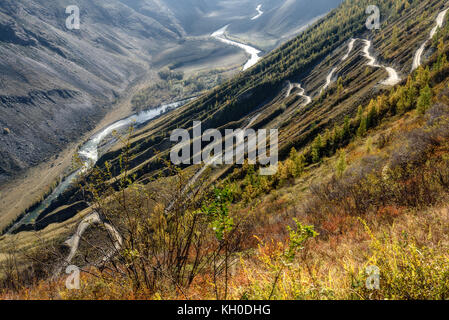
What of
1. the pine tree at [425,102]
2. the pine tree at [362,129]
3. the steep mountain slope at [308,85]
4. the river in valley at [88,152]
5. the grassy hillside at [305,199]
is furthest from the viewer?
the river in valley at [88,152]

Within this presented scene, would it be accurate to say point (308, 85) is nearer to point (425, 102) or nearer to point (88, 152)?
point (425, 102)

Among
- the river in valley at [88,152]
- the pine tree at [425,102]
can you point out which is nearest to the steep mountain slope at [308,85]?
the river in valley at [88,152]

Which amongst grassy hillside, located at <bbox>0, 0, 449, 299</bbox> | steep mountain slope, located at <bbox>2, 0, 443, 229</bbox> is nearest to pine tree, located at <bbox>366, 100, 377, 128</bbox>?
grassy hillside, located at <bbox>0, 0, 449, 299</bbox>

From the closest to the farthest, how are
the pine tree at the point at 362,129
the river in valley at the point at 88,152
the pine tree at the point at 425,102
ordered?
1. the pine tree at the point at 425,102
2. the pine tree at the point at 362,129
3. the river in valley at the point at 88,152

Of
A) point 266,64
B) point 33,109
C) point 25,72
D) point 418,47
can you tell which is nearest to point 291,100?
point 418,47

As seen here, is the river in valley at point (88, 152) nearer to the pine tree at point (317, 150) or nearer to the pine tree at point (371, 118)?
the pine tree at point (317, 150)

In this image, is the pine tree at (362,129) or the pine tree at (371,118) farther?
the pine tree at (371,118)

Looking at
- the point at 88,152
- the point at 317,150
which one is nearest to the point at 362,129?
the point at 317,150

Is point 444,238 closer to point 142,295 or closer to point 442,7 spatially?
point 142,295

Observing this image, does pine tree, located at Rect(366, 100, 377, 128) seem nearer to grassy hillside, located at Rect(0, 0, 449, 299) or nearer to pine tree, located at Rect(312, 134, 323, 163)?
grassy hillside, located at Rect(0, 0, 449, 299)
